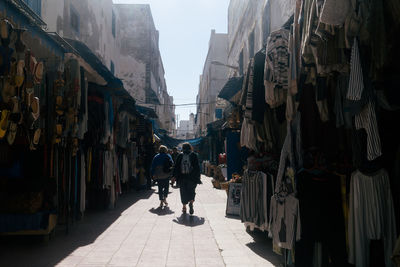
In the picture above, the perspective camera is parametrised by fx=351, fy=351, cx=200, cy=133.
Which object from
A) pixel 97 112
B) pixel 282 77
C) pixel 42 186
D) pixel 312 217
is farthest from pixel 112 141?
pixel 312 217

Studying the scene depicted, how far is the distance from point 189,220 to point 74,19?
8359 millimetres

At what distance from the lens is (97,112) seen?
768 cm

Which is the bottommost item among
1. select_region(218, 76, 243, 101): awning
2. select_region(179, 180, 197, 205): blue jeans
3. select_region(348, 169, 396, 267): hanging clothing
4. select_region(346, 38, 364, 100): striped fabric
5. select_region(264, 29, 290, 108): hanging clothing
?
select_region(179, 180, 197, 205): blue jeans

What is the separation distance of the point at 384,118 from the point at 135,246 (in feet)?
13.2

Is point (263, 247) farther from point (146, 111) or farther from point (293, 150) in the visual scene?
point (146, 111)

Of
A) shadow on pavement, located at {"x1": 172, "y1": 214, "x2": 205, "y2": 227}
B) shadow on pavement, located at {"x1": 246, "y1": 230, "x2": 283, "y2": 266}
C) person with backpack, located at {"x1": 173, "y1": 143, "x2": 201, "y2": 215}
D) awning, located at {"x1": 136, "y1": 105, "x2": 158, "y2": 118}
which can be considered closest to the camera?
shadow on pavement, located at {"x1": 246, "y1": 230, "x2": 283, "y2": 266}

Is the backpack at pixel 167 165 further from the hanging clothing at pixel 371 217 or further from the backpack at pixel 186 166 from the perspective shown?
the hanging clothing at pixel 371 217

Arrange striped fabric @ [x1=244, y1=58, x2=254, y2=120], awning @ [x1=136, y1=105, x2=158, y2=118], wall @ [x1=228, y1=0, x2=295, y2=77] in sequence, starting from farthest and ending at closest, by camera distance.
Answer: awning @ [x1=136, y1=105, x2=158, y2=118] → wall @ [x1=228, y1=0, x2=295, y2=77] → striped fabric @ [x1=244, y1=58, x2=254, y2=120]

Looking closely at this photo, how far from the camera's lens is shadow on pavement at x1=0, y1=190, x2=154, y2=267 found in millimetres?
4628

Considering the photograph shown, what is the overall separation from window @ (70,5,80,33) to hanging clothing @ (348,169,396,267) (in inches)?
445

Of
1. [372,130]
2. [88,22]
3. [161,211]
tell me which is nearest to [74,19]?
[88,22]

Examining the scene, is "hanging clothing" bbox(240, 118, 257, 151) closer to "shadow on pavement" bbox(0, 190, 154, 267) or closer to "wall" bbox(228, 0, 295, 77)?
"shadow on pavement" bbox(0, 190, 154, 267)

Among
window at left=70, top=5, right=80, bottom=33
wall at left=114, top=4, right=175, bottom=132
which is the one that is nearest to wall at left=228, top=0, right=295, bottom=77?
window at left=70, top=5, right=80, bottom=33

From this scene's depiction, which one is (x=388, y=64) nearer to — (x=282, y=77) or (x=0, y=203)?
(x=282, y=77)
